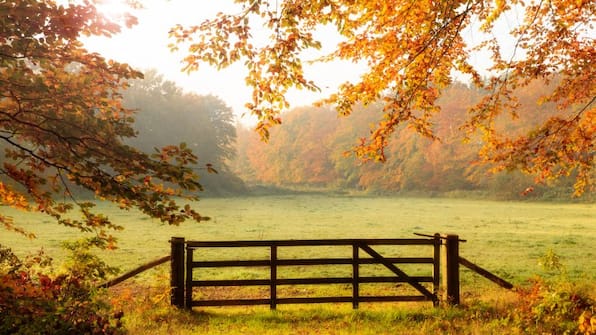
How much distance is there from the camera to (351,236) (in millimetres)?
25188

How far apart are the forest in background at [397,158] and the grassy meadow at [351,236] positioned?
7681 millimetres

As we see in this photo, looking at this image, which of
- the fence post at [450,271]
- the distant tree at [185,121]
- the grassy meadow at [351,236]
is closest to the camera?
the grassy meadow at [351,236]

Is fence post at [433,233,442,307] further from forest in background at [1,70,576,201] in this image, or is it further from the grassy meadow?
forest in background at [1,70,576,201]

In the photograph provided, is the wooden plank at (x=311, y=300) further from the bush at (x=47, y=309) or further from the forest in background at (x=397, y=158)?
the forest in background at (x=397, y=158)

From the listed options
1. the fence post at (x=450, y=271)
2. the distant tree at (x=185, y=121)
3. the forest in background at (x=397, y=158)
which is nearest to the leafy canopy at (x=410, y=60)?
the fence post at (x=450, y=271)

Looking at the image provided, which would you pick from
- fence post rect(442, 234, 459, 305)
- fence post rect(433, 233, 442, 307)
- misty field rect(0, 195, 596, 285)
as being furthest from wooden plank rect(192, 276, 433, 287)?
misty field rect(0, 195, 596, 285)

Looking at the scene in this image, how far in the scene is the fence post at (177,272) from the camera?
9188mm

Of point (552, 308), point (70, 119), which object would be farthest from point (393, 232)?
point (70, 119)

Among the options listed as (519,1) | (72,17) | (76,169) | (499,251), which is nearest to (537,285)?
(519,1)

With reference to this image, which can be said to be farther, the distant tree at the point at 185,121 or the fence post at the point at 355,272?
the distant tree at the point at 185,121

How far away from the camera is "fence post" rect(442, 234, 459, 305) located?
31.6ft

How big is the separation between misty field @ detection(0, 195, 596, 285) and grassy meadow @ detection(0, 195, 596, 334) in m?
0.05

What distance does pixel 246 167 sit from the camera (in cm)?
10100

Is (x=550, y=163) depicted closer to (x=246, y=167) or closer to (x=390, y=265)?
(x=390, y=265)
